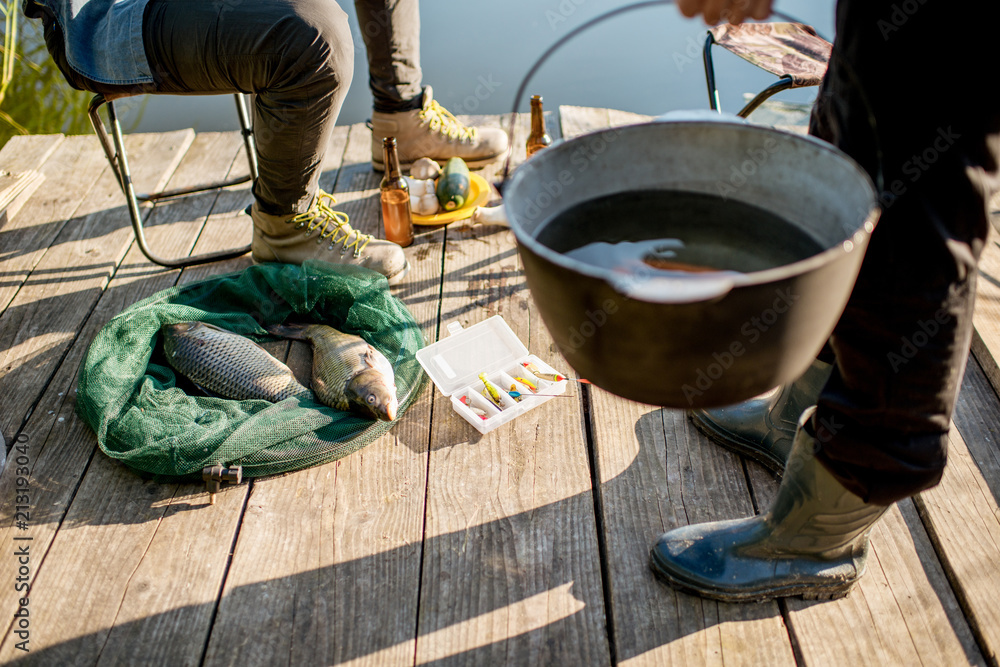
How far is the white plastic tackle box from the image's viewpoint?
1.94 m

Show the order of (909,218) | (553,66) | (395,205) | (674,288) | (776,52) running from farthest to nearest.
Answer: (553,66), (395,205), (776,52), (909,218), (674,288)

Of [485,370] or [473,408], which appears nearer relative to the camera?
[473,408]

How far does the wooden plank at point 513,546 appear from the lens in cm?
142

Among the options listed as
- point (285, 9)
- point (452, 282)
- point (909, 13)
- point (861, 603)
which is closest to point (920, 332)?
point (909, 13)

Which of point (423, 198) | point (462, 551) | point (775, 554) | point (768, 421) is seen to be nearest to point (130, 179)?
point (423, 198)

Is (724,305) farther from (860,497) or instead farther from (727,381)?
(860,497)

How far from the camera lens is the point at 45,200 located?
3082mm

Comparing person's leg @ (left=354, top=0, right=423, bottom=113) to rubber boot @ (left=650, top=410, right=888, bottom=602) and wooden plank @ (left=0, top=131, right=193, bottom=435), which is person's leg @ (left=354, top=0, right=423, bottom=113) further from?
rubber boot @ (left=650, top=410, right=888, bottom=602)

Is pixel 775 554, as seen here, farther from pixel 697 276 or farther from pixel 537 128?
pixel 537 128

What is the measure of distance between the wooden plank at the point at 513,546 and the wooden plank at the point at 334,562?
5cm

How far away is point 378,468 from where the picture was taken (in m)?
1.82

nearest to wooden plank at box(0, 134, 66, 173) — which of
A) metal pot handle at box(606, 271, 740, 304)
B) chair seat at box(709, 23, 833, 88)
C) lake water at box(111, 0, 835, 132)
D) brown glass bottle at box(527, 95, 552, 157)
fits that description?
lake water at box(111, 0, 835, 132)

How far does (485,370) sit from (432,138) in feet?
4.66

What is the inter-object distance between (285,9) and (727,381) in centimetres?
184
